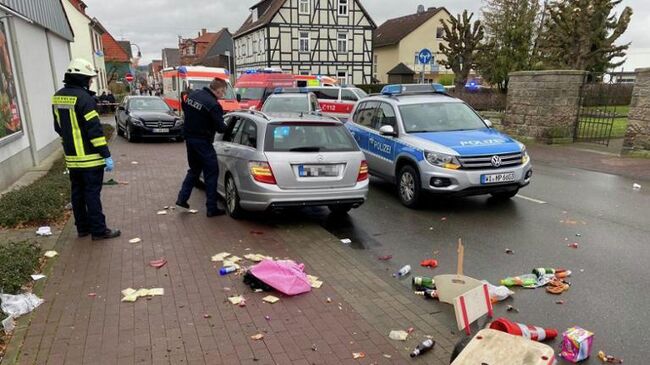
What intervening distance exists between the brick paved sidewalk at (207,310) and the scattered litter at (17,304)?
10cm

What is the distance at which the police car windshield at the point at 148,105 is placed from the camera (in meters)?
18.4

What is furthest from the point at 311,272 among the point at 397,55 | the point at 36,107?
the point at 397,55

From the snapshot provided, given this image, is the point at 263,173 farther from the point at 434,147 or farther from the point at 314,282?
the point at 434,147

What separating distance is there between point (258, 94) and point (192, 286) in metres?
18.4

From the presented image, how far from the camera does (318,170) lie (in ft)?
21.8

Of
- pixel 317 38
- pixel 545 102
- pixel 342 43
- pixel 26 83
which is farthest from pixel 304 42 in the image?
pixel 26 83

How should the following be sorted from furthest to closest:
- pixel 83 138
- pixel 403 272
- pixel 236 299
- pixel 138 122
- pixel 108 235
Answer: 1. pixel 138 122
2. pixel 108 235
3. pixel 83 138
4. pixel 403 272
5. pixel 236 299

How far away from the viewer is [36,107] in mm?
11758

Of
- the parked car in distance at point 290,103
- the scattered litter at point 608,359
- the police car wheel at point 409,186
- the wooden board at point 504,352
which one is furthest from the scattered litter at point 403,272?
the parked car in distance at point 290,103

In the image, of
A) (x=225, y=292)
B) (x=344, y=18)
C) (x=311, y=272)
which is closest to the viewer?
(x=225, y=292)

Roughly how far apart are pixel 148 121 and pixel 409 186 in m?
11.8

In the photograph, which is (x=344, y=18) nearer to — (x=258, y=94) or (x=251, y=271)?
(x=258, y=94)

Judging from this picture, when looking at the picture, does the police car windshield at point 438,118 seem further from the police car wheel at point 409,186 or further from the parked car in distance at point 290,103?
the parked car in distance at point 290,103

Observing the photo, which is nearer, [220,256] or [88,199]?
[220,256]
